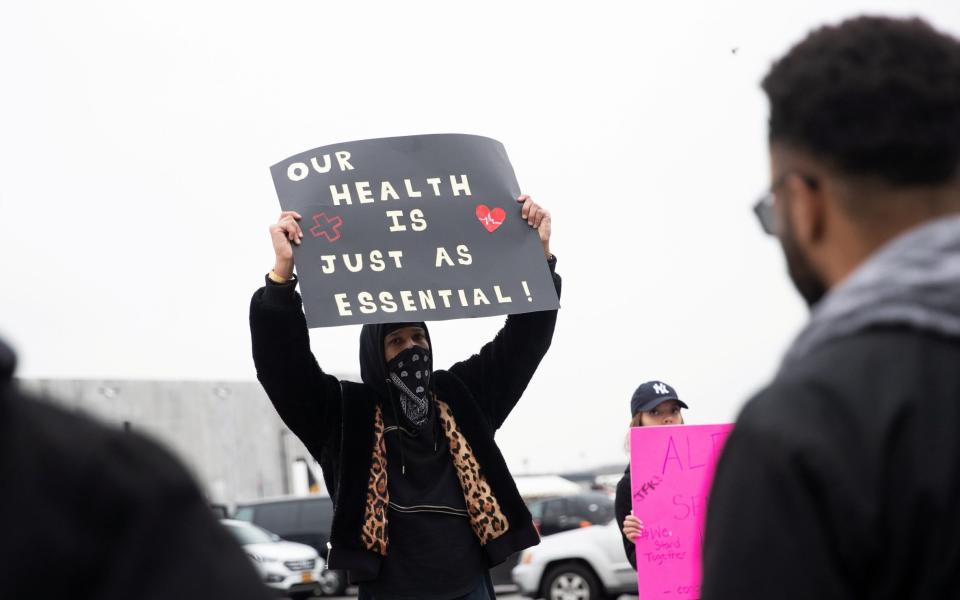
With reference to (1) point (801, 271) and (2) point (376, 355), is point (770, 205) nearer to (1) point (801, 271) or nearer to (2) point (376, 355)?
(1) point (801, 271)

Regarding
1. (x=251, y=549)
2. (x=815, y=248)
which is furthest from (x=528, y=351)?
(x=251, y=549)

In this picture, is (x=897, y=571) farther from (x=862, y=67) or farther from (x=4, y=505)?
(x=4, y=505)

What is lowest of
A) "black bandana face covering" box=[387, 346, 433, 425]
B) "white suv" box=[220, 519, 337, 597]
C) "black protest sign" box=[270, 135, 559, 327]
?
"white suv" box=[220, 519, 337, 597]

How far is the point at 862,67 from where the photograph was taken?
5.36ft

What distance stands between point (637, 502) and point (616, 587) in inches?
376

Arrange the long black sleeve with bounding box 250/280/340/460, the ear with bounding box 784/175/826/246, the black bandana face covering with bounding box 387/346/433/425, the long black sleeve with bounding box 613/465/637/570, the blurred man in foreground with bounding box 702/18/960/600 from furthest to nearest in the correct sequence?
the long black sleeve with bounding box 613/465/637/570, the black bandana face covering with bounding box 387/346/433/425, the long black sleeve with bounding box 250/280/340/460, the ear with bounding box 784/175/826/246, the blurred man in foreground with bounding box 702/18/960/600

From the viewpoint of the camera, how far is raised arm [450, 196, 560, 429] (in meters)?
4.64

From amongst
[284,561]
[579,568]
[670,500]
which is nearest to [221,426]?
[284,561]

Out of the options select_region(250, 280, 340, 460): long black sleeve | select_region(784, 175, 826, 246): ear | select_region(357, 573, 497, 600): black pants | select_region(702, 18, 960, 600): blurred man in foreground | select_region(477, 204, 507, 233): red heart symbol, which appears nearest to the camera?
select_region(702, 18, 960, 600): blurred man in foreground

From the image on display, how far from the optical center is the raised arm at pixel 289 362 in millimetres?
4090

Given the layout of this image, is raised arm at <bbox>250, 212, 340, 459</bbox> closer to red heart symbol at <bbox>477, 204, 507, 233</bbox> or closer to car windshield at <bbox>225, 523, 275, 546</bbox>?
red heart symbol at <bbox>477, 204, 507, 233</bbox>

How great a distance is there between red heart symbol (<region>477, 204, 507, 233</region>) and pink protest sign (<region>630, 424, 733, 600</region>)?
1.16 meters

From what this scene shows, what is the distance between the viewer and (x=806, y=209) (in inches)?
66.6

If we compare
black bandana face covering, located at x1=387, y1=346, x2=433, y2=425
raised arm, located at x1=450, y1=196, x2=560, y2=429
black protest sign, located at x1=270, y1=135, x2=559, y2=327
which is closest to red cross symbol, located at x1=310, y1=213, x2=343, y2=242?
black protest sign, located at x1=270, y1=135, x2=559, y2=327
